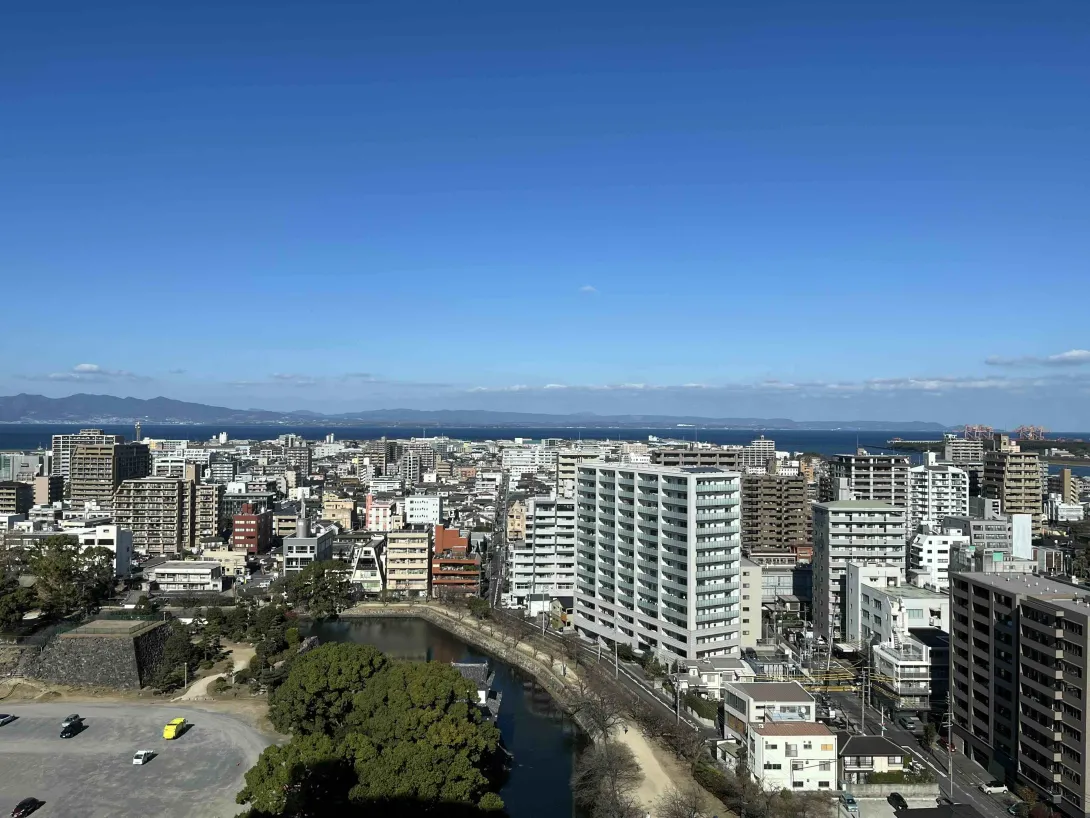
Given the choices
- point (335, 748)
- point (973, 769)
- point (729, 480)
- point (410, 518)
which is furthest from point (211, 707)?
point (410, 518)

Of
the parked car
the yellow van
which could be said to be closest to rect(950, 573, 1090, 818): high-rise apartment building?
the yellow van

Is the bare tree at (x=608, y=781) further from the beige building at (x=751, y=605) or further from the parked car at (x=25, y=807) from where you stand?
the parked car at (x=25, y=807)

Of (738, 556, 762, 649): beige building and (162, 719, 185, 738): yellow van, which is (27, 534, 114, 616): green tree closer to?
(162, 719, 185, 738): yellow van

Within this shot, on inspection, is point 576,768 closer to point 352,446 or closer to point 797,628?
point 797,628

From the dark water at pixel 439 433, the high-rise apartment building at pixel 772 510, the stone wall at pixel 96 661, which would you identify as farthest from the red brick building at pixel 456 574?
the dark water at pixel 439 433

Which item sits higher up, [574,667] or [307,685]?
[307,685]
